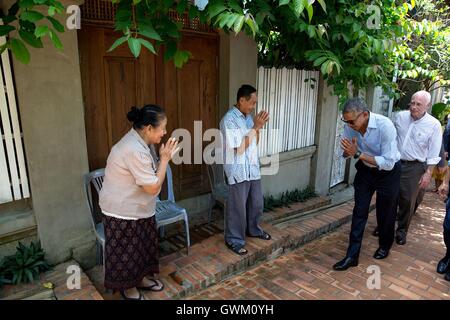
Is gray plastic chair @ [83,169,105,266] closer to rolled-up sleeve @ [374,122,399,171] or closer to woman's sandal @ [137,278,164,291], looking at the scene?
Result: woman's sandal @ [137,278,164,291]

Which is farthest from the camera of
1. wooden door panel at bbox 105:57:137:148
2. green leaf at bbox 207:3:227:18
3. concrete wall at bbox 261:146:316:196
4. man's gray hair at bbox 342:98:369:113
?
concrete wall at bbox 261:146:316:196

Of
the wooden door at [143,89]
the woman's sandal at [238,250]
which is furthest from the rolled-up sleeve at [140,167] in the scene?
the woman's sandal at [238,250]

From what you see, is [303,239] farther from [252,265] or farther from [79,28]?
[79,28]

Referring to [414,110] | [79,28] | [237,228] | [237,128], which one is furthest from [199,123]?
[414,110]

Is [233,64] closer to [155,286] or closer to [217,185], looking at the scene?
[217,185]

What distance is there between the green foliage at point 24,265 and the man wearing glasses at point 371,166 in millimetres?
3062

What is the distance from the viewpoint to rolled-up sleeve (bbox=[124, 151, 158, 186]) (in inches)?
103

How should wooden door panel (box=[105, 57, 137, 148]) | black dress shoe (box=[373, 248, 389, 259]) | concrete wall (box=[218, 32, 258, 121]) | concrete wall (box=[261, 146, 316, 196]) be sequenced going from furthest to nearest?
concrete wall (box=[261, 146, 316, 196]) → concrete wall (box=[218, 32, 258, 121]) → black dress shoe (box=[373, 248, 389, 259]) → wooden door panel (box=[105, 57, 137, 148])

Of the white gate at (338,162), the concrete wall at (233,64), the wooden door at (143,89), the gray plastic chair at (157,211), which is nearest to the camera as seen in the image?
the gray plastic chair at (157,211)

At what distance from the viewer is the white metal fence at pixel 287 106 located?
512cm

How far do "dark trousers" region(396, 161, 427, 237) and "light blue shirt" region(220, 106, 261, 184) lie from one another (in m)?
2.22

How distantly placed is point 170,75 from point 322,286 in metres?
2.92

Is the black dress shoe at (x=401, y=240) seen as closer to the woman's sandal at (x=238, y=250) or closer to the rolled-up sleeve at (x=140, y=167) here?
the woman's sandal at (x=238, y=250)

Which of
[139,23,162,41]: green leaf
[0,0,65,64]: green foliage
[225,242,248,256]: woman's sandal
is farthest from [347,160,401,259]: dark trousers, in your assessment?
[0,0,65,64]: green foliage
